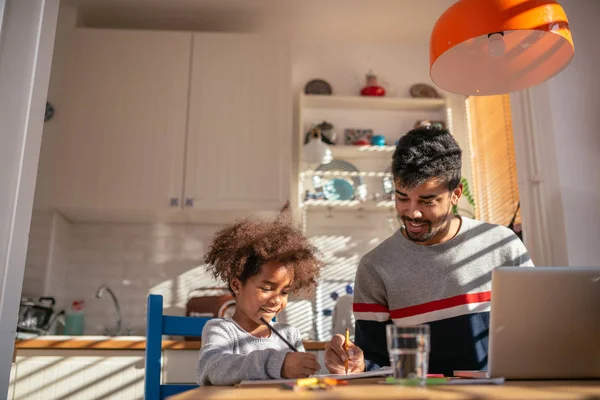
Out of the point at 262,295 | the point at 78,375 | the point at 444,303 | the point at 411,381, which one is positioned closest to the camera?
the point at 411,381

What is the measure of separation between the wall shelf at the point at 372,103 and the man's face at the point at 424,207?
7.75 feet

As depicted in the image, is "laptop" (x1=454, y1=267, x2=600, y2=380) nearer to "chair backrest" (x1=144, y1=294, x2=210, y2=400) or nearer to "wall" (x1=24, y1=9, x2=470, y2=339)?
"chair backrest" (x1=144, y1=294, x2=210, y2=400)

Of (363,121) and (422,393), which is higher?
(363,121)

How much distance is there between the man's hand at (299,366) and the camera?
101 cm

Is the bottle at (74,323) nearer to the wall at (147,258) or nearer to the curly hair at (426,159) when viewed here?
the wall at (147,258)

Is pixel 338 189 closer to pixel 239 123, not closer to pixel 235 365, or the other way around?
pixel 239 123

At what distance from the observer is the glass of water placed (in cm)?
88

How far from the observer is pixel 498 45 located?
1.34 metres

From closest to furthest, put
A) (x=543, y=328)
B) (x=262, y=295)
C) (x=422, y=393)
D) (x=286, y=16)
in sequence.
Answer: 1. (x=422, y=393)
2. (x=543, y=328)
3. (x=262, y=295)
4. (x=286, y=16)

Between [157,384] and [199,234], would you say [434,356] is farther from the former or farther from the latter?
[199,234]

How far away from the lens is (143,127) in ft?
11.8

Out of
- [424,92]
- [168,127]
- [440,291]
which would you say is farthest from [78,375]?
[424,92]

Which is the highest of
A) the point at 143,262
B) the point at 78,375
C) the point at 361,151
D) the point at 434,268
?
the point at 361,151

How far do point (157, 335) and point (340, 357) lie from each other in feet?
1.71
